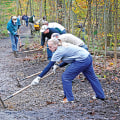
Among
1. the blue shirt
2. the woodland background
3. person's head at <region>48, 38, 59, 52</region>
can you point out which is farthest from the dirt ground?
the woodland background

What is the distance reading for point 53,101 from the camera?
5.40 meters

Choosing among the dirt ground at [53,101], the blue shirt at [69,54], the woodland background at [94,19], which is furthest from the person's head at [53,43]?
the woodland background at [94,19]

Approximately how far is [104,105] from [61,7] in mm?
7895

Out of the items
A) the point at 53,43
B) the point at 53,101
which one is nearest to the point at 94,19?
the point at 53,101

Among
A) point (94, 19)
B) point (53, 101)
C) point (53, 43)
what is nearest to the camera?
point (53, 43)

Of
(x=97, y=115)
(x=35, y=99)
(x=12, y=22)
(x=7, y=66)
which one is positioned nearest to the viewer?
(x=97, y=115)

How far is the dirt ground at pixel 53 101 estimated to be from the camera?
4.05 m

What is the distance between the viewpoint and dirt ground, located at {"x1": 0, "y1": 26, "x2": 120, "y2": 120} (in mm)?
4047

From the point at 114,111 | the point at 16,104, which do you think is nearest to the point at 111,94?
the point at 114,111

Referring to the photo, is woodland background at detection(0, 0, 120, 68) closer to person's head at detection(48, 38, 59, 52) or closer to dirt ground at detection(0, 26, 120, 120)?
dirt ground at detection(0, 26, 120, 120)

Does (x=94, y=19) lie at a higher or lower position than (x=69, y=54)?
higher

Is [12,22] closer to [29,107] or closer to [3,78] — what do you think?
[3,78]

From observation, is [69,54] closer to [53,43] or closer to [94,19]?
[53,43]

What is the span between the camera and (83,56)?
463 cm
